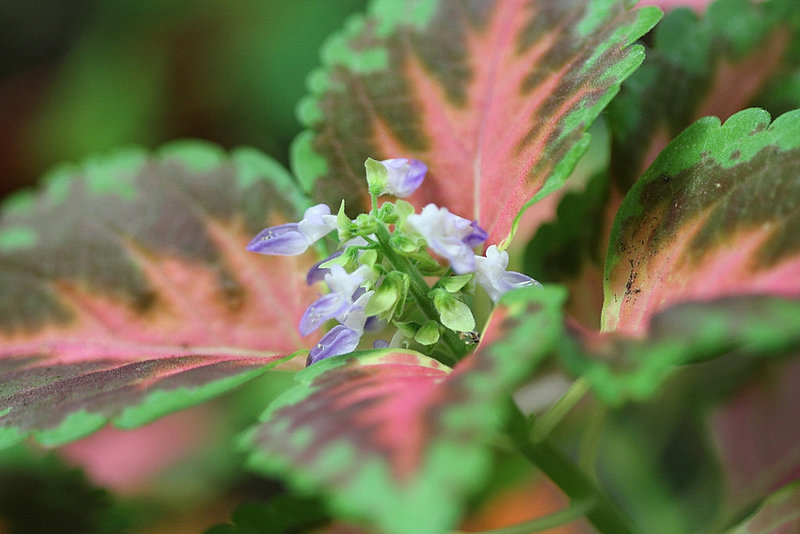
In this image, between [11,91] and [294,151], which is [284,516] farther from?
[11,91]

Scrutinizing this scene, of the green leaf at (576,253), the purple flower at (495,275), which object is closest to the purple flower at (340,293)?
the purple flower at (495,275)

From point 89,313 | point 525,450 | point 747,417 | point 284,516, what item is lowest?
point 747,417

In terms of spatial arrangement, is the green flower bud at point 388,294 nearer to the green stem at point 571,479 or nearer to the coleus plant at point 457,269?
the coleus plant at point 457,269

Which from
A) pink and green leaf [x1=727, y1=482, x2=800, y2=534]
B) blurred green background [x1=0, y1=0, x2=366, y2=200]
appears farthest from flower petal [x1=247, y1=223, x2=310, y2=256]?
blurred green background [x1=0, y1=0, x2=366, y2=200]

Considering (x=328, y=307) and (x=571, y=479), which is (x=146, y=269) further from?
(x=571, y=479)

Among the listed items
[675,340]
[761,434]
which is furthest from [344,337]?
[761,434]

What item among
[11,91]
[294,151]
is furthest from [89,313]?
[11,91]
